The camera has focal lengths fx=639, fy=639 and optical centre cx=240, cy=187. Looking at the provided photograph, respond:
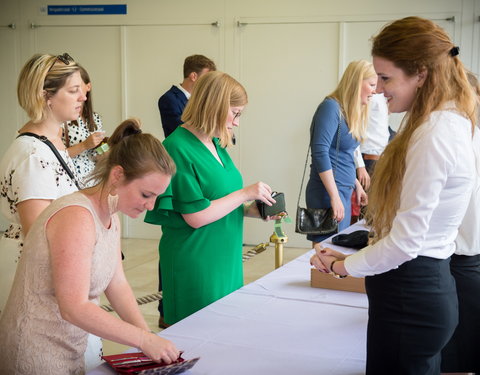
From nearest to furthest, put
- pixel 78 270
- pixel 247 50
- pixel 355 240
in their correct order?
pixel 78 270
pixel 355 240
pixel 247 50

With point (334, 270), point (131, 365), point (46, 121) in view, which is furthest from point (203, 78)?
point (131, 365)

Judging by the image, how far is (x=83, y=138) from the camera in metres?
3.53

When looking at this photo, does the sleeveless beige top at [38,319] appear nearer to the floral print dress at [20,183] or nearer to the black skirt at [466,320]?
the floral print dress at [20,183]

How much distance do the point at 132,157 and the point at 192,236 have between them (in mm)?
856

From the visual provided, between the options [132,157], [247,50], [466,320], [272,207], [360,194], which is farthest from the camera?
[247,50]

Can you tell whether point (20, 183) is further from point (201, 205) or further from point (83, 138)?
point (83, 138)

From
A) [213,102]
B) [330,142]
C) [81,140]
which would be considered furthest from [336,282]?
[81,140]

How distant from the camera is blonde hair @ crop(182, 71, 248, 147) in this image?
2.42 metres

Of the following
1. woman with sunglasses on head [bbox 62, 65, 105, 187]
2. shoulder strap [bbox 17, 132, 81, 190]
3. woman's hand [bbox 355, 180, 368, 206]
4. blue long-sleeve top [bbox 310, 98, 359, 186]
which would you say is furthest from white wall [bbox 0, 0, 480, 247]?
shoulder strap [bbox 17, 132, 81, 190]

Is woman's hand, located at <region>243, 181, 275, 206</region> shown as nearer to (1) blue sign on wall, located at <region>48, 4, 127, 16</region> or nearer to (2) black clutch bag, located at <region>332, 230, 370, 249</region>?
(2) black clutch bag, located at <region>332, 230, 370, 249</region>

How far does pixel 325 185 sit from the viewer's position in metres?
3.62

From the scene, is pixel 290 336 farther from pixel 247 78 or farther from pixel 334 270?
pixel 247 78

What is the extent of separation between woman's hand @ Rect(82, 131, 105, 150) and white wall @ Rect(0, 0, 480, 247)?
362 centimetres

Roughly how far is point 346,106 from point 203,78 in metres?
1.33
